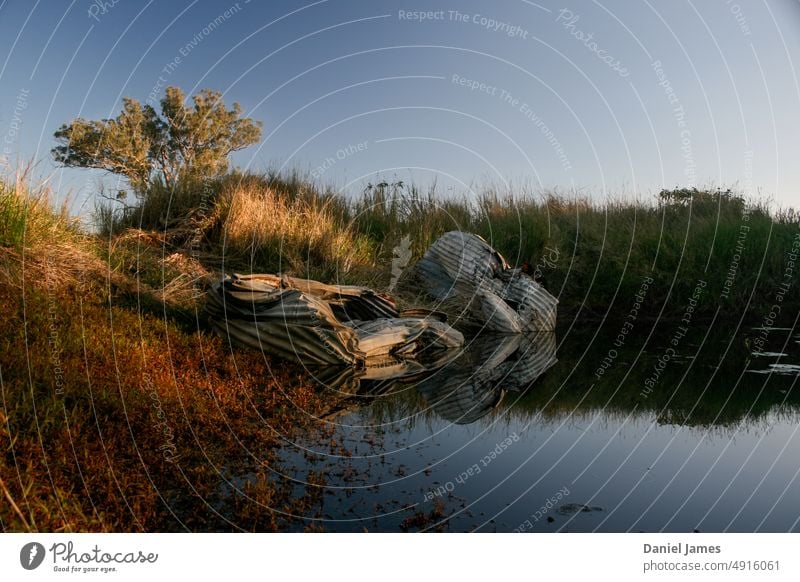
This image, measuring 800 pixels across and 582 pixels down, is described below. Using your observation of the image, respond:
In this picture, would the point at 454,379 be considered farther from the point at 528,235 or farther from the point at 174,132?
the point at 174,132

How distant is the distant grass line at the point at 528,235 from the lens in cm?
1367

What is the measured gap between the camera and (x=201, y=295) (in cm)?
1033

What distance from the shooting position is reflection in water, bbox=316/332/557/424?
725cm

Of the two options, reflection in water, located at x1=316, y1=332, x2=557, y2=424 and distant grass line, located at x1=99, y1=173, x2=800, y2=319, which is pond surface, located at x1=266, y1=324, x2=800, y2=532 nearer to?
reflection in water, located at x1=316, y1=332, x2=557, y2=424

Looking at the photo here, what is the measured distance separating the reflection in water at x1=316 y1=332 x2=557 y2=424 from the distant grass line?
10.9 ft

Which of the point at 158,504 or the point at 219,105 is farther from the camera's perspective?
the point at 219,105

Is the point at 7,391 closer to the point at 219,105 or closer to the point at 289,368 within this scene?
the point at 289,368

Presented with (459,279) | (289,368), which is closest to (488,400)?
(289,368)
